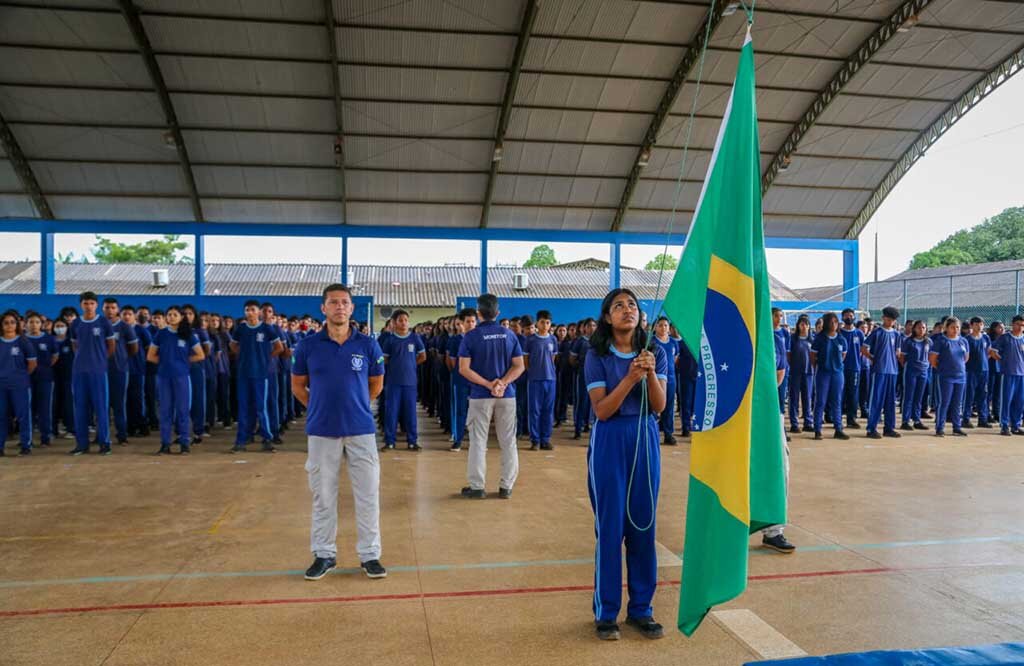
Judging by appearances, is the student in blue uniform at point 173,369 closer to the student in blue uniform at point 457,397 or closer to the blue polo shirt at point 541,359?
the student in blue uniform at point 457,397

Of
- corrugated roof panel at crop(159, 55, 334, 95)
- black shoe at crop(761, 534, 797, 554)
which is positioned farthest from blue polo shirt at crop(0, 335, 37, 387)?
corrugated roof panel at crop(159, 55, 334, 95)

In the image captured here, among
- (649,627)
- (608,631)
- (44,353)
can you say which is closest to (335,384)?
(608,631)

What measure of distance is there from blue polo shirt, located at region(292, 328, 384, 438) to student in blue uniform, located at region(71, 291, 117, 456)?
5711 millimetres

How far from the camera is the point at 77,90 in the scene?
18.0 meters

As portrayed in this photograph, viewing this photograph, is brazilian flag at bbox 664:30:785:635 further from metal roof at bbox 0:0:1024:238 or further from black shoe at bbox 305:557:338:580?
metal roof at bbox 0:0:1024:238

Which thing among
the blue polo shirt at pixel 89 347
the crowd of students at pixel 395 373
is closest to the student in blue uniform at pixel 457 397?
the crowd of students at pixel 395 373

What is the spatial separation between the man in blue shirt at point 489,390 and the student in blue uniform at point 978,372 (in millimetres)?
9151

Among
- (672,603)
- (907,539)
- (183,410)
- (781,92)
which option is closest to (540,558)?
(672,603)

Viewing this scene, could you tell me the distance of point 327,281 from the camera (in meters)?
31.5

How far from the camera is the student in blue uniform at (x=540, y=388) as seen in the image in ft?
33.7

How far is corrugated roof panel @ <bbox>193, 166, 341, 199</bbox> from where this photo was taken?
20516mm

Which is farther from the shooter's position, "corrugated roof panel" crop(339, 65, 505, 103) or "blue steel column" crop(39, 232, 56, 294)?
"blue steel column" crop(39, 232, 56, 294)

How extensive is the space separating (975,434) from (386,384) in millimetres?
9546

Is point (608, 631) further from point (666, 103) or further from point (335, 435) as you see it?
point (666, 103)
